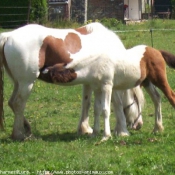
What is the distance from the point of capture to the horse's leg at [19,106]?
894cm

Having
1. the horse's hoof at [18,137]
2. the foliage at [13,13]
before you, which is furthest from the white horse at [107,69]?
the foliage at [13,13]

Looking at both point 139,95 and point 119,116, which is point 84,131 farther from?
point 139,95

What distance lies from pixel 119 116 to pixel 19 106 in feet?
5.59

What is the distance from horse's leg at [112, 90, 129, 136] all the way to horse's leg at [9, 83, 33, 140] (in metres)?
1.48

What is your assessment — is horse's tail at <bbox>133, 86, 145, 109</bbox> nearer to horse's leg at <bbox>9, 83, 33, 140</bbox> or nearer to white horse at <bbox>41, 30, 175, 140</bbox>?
white horse at <bbox>41, 30, 175, 140</bbox>

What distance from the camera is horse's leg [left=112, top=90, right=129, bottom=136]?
31.8 feet

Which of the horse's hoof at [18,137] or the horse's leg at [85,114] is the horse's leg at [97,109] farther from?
the horse's hoof at [18,137]

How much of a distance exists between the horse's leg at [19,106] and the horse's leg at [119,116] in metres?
1.48

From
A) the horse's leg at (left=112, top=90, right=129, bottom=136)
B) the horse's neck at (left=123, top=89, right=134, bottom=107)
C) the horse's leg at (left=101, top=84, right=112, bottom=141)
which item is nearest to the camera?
the horse's leg at (left=101, top=84, right=112, bottom=141)

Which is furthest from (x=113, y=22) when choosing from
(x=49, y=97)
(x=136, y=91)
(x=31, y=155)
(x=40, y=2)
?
(x=31, y=155)

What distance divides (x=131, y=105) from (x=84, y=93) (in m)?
0.95

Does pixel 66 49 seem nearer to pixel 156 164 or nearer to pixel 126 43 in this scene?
pixel 156 164

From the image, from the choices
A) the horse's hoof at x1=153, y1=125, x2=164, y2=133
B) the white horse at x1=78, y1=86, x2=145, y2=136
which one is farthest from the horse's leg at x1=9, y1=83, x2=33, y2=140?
the horse's hoof at x1=153, y1=125, x2=164, y2=133

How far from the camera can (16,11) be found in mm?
28922
